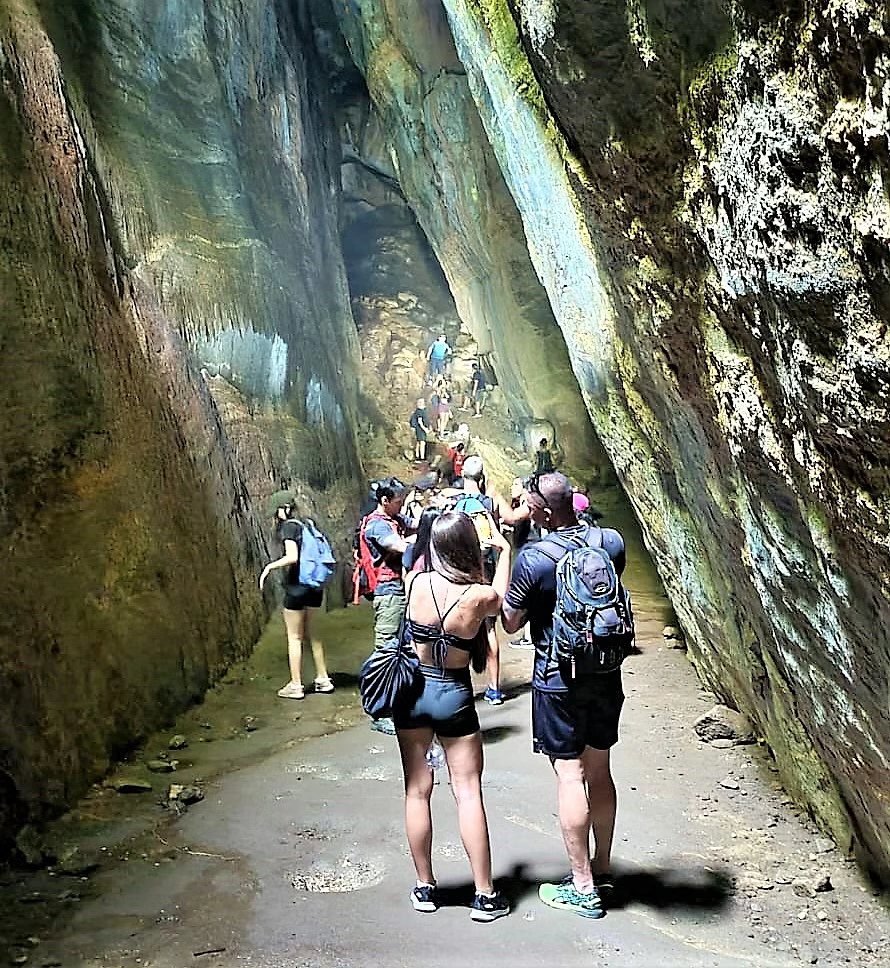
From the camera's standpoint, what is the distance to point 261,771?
5855 mm

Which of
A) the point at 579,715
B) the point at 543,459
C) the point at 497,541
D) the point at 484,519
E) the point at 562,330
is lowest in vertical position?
the point at 579,715

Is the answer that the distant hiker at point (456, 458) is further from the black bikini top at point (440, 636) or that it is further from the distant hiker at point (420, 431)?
the black bikini top at point (440, 636)

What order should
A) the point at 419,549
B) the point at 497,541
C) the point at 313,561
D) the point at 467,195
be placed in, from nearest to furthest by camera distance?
the point at 419,549 < the point at 497,541 < the point at 313,561 < the point at 467,195

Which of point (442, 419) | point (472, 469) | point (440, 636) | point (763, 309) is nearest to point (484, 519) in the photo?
point (472, 469)

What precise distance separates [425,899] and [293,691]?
3.94m

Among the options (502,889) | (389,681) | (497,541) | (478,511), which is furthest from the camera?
(478,511)

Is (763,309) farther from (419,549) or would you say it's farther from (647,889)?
(647,889)

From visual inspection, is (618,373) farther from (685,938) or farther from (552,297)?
(685,938)

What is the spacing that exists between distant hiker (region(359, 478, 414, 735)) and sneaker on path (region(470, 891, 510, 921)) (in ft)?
7.46

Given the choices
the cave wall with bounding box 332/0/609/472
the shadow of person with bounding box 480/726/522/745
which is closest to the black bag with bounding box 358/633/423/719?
the shadow of person with bounding box 480/726/522/745

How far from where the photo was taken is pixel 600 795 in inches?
150

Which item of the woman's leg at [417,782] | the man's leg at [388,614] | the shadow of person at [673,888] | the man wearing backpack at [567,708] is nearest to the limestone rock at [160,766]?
the man's leg at [388,614]

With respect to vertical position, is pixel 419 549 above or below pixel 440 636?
above

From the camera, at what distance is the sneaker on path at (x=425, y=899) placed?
3830 millimetres
